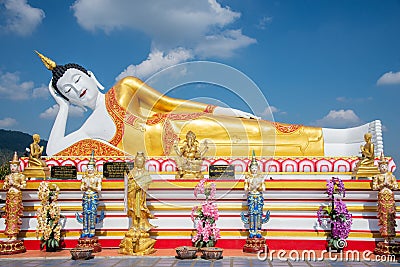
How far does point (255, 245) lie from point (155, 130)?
20.9ft

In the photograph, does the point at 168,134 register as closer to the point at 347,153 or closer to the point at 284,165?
the point at 284,165

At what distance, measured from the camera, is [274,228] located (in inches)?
381

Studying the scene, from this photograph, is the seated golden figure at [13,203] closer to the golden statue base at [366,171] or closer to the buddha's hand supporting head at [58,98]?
the buddha's hand supporting head at [58,98]

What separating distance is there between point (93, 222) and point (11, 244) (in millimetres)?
1773

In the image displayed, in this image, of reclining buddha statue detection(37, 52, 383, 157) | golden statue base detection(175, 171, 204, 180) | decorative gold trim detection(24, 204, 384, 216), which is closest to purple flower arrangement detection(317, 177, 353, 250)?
decorative gold trim detection(24, 204, 384, 216)

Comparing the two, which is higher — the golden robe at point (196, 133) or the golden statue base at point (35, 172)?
the golden robe at point (196, 133)

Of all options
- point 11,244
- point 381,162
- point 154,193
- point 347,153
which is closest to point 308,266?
point 381,162

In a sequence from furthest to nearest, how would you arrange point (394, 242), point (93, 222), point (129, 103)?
1. point (129, 103)
2. point (93, 222)
3. point (394, 242)

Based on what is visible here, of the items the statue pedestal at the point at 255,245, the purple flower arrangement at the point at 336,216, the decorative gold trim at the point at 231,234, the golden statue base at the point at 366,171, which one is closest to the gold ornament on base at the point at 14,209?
the decorative gold trim at the point at 231,234

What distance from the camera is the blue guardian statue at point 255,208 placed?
29.9 feet

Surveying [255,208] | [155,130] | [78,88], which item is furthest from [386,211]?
[78,88]

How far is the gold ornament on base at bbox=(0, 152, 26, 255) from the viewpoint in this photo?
31.1 ft

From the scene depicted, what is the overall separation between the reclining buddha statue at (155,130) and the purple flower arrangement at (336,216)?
4392mm

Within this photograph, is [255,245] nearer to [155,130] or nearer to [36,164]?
[155,130]
